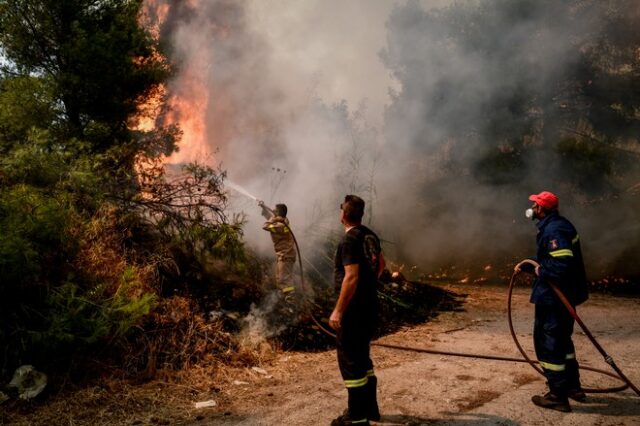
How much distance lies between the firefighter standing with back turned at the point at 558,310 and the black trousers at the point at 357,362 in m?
1.64

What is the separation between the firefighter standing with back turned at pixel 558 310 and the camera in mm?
3635

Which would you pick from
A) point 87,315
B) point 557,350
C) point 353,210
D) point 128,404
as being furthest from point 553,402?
point 87,315

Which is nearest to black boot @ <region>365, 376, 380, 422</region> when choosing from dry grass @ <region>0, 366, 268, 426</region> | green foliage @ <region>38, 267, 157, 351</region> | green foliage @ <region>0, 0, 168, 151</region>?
dry grass @ <region>0, 366, 268, 426</region>

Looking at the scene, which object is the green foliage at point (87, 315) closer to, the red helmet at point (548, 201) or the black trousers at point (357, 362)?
the black trousers at point (357, 362)

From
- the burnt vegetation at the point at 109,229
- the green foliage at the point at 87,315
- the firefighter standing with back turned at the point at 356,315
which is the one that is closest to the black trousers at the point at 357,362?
the firefighter standing with back turned at the point at 356,315

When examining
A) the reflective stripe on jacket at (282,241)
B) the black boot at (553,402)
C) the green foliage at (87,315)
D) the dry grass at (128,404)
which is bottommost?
the black boot at (553,402)

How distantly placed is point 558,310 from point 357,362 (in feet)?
6.29

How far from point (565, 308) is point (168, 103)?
10.5 m

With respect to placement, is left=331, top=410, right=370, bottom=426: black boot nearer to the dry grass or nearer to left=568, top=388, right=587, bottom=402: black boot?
the dry grass

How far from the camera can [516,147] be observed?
44.7 ft

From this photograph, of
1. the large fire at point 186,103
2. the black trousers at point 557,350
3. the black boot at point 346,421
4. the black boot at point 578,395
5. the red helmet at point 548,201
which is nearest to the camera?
the black boot at point 346,421

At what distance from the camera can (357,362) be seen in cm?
327

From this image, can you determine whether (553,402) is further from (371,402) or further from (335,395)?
(335,395)

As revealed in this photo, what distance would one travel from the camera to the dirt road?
354 cm
